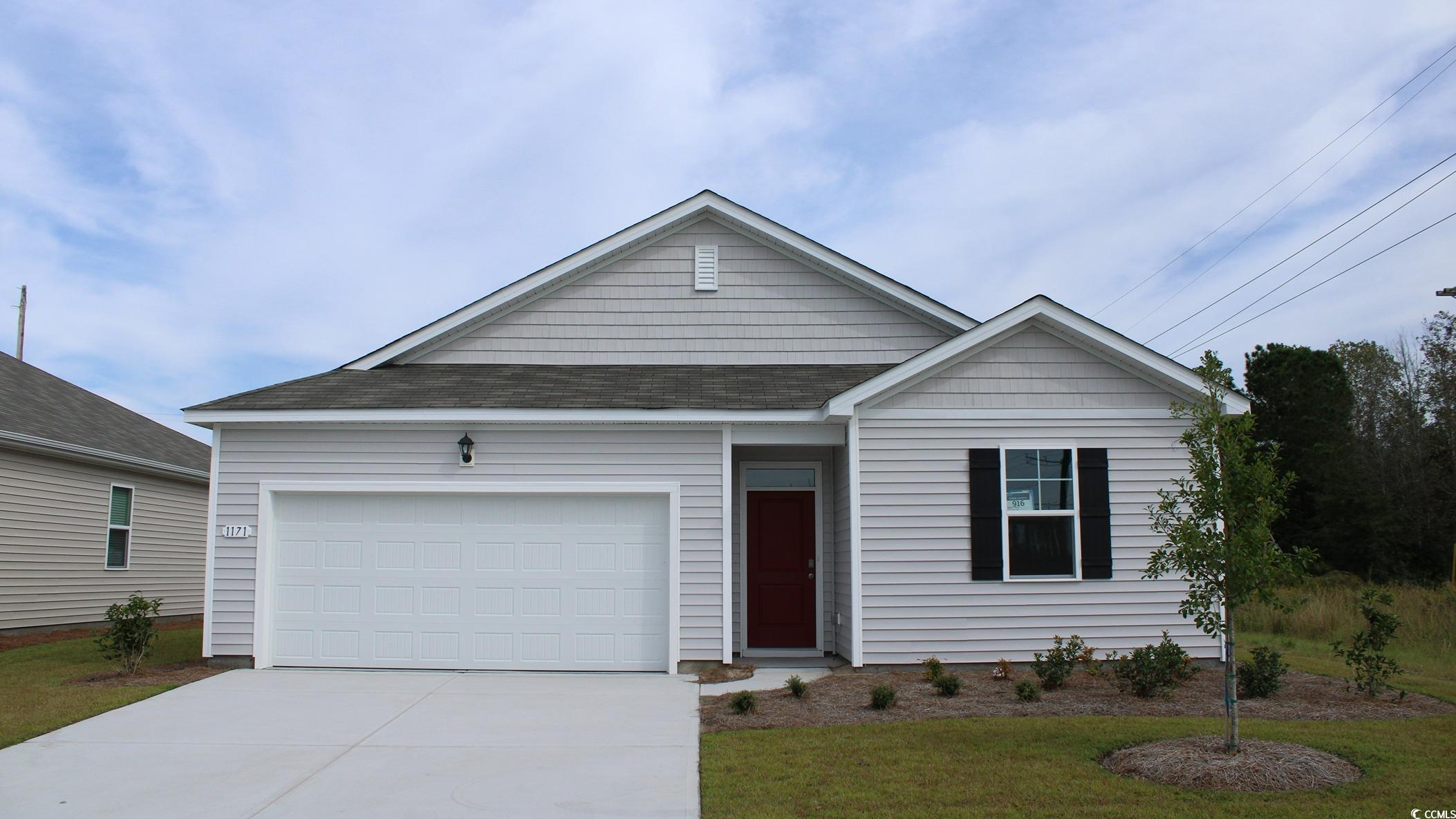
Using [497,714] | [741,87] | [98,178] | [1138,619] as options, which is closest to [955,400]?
[1138,619]

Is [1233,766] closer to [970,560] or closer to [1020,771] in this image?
[1020,771]

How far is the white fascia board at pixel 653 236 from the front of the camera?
13.5m

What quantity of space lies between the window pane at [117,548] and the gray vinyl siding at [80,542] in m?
0.13

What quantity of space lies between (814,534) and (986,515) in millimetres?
2430

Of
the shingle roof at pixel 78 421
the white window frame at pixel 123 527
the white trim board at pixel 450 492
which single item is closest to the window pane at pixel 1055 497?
the white trim board at pixel 450 492

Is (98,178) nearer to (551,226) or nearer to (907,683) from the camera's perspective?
(551,226)

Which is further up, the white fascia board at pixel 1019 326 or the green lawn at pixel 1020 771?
the white fascia board at pixel 1019 326

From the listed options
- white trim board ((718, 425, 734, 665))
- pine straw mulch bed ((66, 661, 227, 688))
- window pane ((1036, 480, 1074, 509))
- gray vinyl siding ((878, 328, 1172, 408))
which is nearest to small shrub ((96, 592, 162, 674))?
pine straw mulch bed ((66, 661, 227, 688))

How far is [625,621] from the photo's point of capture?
11.2 meters

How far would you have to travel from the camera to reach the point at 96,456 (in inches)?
637

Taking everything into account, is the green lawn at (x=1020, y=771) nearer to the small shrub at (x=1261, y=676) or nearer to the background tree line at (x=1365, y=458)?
the small shrub at (x=1261, y=676)

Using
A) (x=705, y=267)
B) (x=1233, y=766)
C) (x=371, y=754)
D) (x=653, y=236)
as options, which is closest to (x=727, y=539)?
(x=705, y=267)

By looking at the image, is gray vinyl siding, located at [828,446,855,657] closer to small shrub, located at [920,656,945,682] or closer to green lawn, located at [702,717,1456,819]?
small shrub, located at [920,656,945,682]

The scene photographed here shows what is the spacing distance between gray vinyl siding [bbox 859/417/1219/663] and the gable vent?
12.2 ft
